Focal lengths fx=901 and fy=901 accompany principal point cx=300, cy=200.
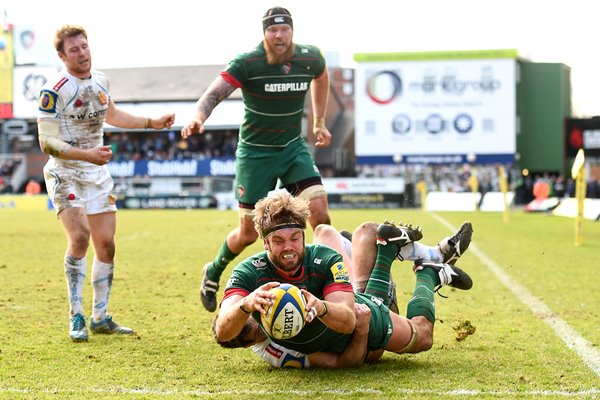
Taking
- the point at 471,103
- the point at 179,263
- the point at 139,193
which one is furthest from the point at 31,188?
the point at 179,263

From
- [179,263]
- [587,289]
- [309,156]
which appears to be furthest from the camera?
[179,263]

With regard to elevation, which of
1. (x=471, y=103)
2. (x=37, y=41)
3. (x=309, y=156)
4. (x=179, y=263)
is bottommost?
(x=179, y=263)

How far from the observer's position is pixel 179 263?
1360cm

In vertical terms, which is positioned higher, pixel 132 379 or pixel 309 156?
pixel 309 156

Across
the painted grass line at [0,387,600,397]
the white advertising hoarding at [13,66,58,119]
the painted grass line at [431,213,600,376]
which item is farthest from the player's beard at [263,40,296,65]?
the white advertising hoarding at [13,66,58,119]

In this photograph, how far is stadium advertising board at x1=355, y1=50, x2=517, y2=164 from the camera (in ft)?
181

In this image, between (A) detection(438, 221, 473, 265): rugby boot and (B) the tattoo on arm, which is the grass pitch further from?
(B) the tattoo on arm

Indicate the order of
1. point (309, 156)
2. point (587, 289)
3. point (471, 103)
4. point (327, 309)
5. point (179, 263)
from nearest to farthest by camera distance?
point (327, 309) → point (309, 156) → point (587, 289) → point (179, 263) → point (471, 103)

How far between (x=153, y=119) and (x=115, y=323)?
168 centimetres

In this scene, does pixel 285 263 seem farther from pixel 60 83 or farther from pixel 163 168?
pixel 163 168

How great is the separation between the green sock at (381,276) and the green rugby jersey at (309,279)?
2.40 ft

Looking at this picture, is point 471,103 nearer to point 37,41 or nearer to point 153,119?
point 37,41

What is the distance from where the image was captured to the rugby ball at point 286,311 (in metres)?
4.85

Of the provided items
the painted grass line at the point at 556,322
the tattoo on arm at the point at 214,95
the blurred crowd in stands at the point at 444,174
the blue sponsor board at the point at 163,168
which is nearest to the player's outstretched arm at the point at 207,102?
the tattoo on arm at the point at 214,95
